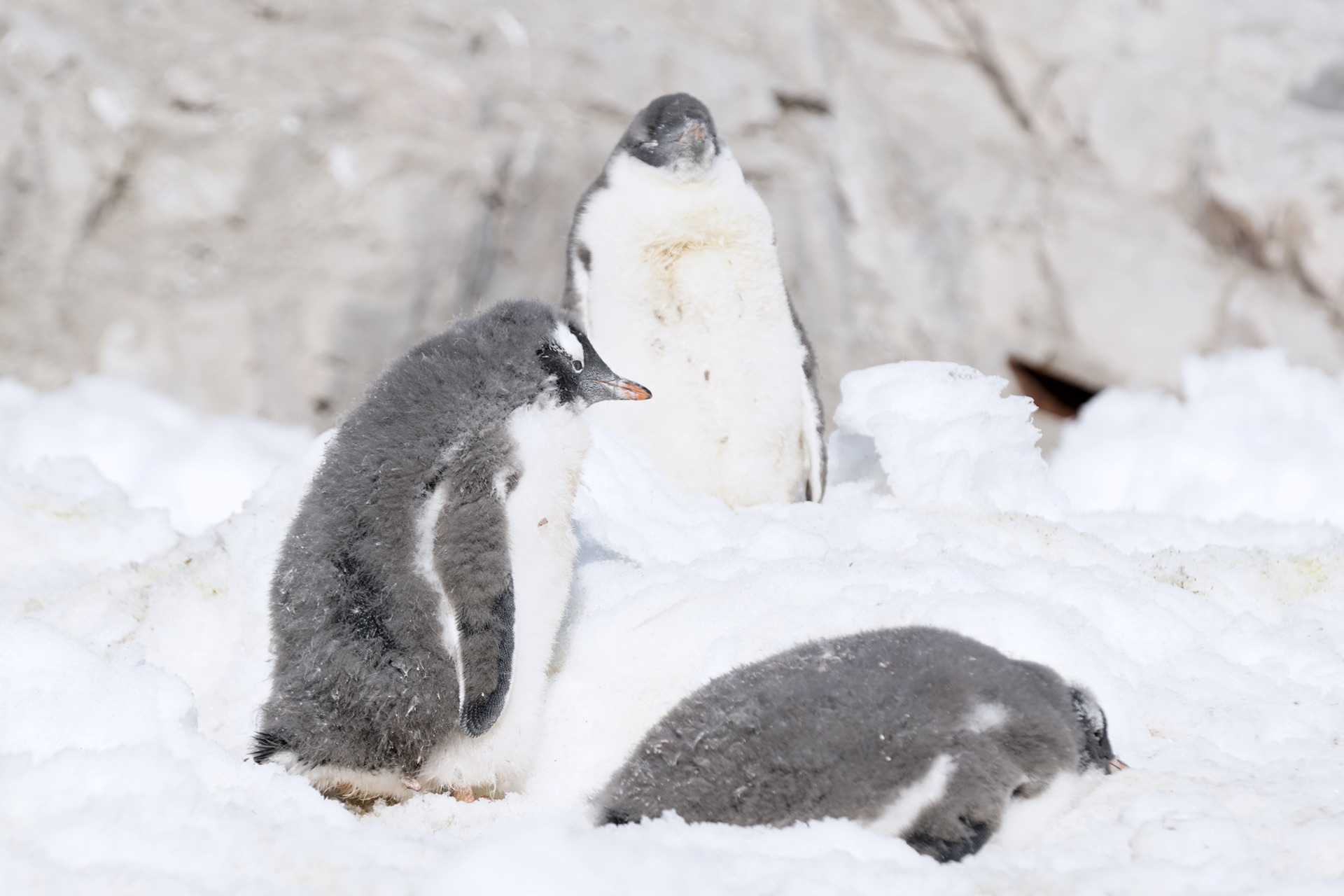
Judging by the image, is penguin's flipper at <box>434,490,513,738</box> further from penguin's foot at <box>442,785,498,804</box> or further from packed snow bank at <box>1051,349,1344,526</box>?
packed snow bank at <box>1051,349,1344,526</box>

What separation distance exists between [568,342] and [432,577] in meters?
0.44

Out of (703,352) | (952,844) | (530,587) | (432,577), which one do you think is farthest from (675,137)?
(952,844)

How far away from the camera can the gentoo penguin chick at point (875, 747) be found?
1.52 meters

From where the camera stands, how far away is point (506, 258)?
8375 millimetres

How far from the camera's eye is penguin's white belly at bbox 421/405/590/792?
1.85 m

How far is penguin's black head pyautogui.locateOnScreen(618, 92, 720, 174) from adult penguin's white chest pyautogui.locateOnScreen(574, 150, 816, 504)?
4 cm

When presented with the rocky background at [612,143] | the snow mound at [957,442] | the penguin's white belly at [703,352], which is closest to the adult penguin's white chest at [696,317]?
the penguin's white belly at [703,352]

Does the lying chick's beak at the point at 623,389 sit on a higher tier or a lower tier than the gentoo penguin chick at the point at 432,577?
higher

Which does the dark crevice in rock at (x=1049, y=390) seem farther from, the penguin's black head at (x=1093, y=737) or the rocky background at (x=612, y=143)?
the penguin's black head at (x=1093, y=737)

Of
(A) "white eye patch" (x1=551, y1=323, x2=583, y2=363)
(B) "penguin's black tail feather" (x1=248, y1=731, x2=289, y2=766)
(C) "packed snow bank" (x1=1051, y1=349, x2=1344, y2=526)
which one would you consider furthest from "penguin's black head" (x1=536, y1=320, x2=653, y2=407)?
(C) "packed snow bank" (x1=1051, y1=349, x2=1344, y2=526)

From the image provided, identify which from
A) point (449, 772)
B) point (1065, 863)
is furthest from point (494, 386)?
point (1065, 863)

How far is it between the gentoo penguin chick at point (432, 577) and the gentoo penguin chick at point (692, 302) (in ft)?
4.81

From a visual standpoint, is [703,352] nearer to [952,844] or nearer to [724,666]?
[724,666]

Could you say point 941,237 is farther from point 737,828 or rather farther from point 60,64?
point 737,828
